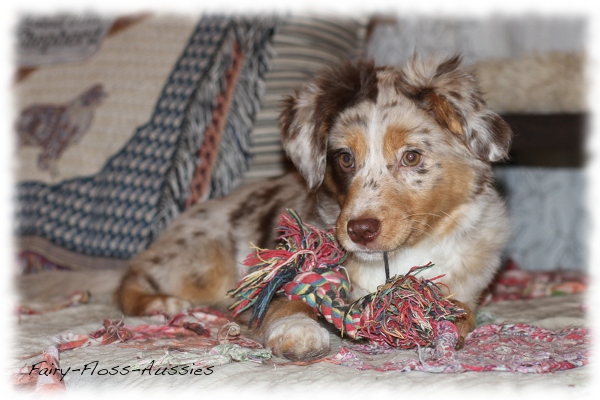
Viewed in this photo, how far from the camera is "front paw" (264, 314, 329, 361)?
7.21 ft

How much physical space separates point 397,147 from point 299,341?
874 millimetres

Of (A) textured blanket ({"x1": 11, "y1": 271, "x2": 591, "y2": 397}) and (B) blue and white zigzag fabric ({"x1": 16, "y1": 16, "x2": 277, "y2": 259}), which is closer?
(A) textured blanket ({"x1": 11, "y1": 271, "x2": 591, "y2": 397})

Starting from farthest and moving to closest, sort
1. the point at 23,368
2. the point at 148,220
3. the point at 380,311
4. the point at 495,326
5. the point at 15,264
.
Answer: the point at 15,264 → the point at 148,220 → the point at 495,326 → the point at 380,311 → the point at 23,368

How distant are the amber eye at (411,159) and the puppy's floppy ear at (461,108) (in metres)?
0.20

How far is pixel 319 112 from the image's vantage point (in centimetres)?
288

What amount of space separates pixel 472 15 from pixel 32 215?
3577 millimetres

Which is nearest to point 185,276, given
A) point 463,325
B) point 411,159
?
point 411,159

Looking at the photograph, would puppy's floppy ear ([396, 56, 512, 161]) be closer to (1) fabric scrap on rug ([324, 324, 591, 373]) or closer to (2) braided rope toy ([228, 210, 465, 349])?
(2) braided rope toy ([228, 210, 465, 349])

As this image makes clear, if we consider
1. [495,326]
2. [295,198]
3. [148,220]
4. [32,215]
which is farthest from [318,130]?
[32,215]

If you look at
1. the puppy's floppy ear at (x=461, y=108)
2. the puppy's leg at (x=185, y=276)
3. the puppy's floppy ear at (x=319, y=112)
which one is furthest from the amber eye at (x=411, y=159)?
the puppy's leg at (x=185, y=276)

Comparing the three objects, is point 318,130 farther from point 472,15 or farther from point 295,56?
point 472,15

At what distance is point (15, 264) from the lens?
408cm

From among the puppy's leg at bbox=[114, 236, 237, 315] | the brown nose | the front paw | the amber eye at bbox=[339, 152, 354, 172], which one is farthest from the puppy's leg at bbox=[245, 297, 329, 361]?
the puppy's leg at bbox=[114, 236, 237, 315]

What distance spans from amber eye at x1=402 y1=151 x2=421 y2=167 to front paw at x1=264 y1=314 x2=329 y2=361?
753 mm
